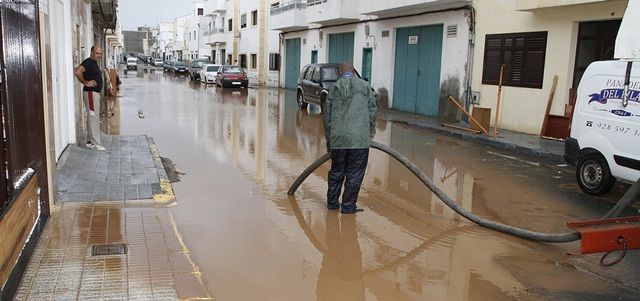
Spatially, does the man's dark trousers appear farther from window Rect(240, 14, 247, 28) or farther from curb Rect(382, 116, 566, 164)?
window Rect(240, 14, 247, 28)

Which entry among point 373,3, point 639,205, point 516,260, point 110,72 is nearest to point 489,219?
point 516,260

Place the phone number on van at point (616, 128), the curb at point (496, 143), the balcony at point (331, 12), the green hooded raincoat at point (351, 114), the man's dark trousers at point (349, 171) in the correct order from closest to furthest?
the green hooded raincoat at point (351, 114)
the man's dark trousers at point (349, 171)
the phone number on van at point (616, 128)
the curb at point (496, 143)
the balcony at point (331, 12)

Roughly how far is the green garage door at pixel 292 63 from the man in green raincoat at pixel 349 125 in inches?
1092

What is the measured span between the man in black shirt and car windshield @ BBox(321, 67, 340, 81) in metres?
10.6

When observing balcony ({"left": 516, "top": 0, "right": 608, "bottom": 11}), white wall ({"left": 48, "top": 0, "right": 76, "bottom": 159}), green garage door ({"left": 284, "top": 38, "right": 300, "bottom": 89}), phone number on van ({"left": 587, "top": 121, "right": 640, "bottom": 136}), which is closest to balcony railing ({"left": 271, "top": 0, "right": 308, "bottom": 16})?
green garage door ({"left": 284, "top": 38, "right": 300, "bottom": 89})

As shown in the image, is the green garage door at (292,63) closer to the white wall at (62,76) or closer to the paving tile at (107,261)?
the white wall at (62,76)

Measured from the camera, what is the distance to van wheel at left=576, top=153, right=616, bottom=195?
314 inches

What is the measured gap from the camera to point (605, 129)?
7922mm

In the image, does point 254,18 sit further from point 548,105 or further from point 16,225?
point 16,225

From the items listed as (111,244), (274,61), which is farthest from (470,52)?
(274,61)

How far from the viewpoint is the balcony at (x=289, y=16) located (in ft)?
102

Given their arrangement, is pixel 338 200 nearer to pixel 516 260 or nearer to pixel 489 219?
pixel 489 219

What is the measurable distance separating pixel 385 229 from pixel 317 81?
46.6ft

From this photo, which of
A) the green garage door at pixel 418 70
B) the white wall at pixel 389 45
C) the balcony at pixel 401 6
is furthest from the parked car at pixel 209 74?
the green garage door at pixel 418 70
